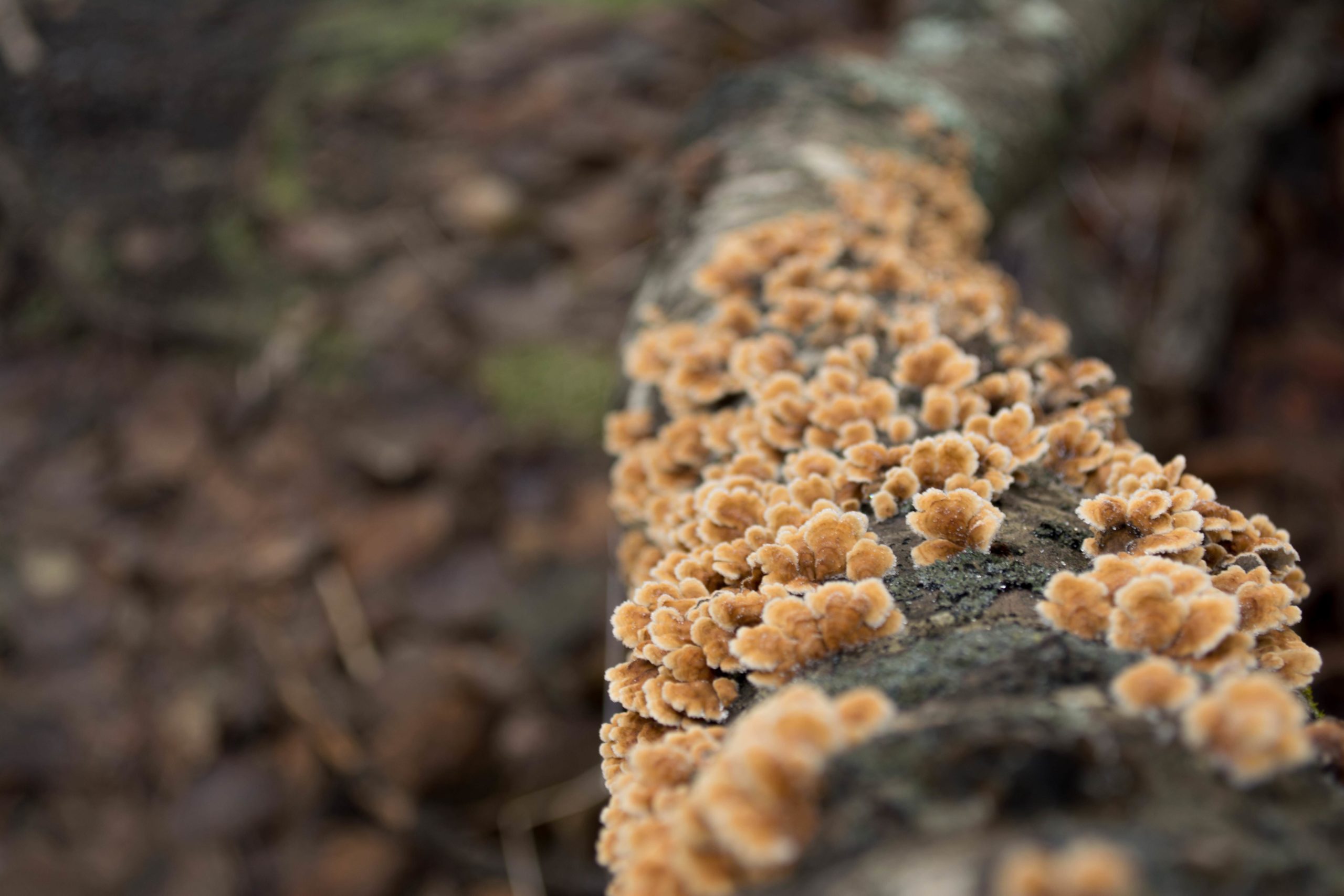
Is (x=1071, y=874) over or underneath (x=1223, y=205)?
over

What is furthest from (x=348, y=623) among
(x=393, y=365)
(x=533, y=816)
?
(x=393, y=365)

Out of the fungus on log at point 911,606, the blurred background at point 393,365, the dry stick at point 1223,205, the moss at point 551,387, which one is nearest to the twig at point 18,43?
the blurred background at point 393,365

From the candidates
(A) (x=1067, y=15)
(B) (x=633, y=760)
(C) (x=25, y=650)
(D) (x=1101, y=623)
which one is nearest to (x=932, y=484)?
(D) (x=1101, y=623)

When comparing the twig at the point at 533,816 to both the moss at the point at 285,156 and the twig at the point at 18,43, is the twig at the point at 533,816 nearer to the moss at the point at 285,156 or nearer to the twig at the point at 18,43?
the moss at the point at 285,156

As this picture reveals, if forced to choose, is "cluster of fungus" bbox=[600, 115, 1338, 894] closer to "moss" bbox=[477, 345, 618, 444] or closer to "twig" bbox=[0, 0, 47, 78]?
"moss" bbox=[477, 345, 618, 444]

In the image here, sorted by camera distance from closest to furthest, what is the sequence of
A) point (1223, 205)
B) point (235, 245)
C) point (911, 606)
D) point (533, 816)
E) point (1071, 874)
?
point (1071, 874)
point (911, 606)
point (533, 816)
point (235, 245)
point (1223, 205)

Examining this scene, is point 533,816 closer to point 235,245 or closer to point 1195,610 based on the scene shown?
point 1195,610

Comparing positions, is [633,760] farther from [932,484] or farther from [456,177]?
[456,177]
